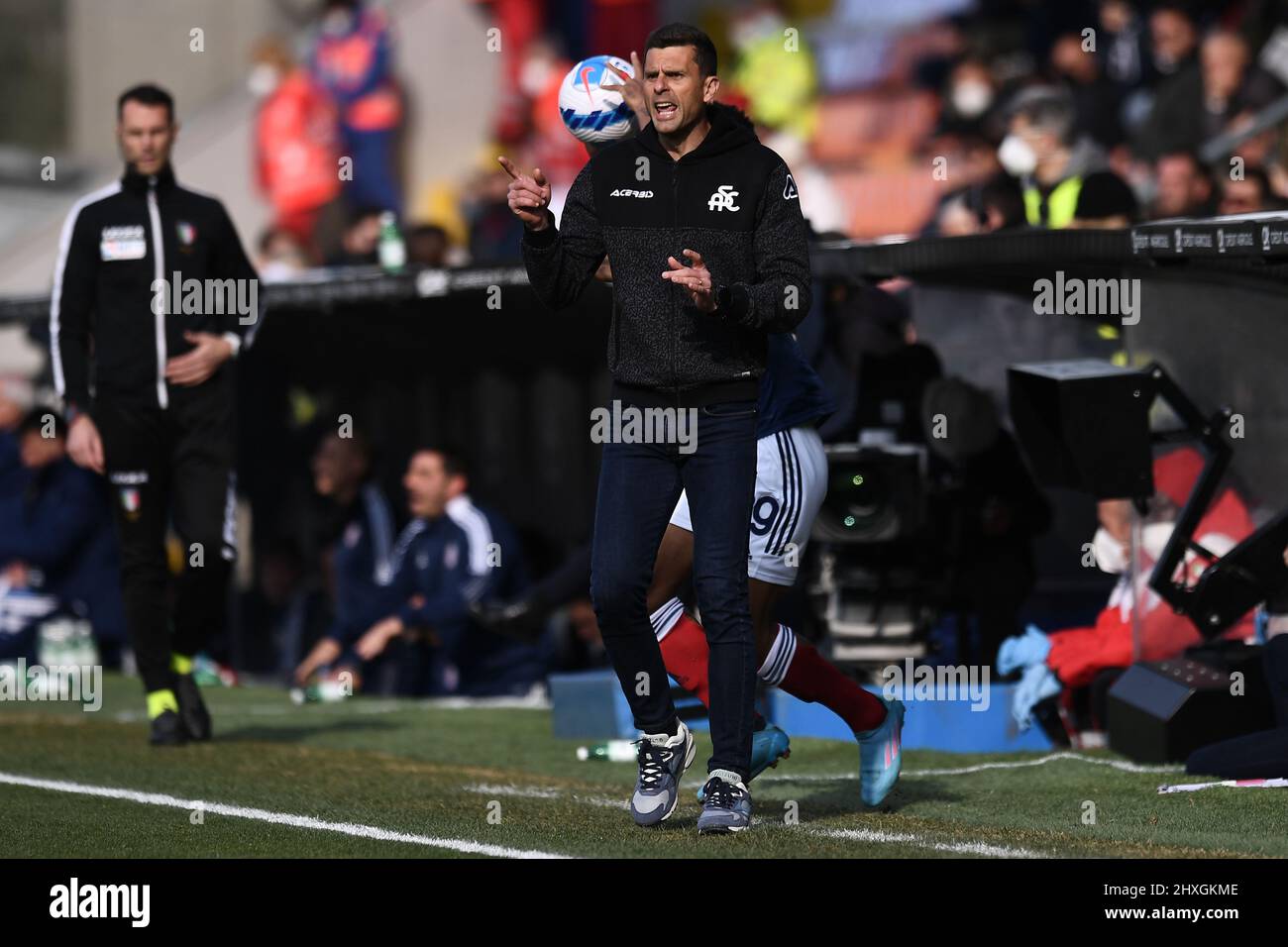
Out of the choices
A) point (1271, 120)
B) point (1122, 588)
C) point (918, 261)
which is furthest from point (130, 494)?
point (1271, 120)

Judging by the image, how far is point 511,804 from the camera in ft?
23.6

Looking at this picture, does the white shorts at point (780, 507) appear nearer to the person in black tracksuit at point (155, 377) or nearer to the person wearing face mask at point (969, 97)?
the person in black tracksuit at point (155, 377)

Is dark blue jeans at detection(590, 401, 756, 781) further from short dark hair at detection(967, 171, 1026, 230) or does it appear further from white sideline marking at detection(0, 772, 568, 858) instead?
short dark hair at detection(967, 171, 1026, 230)

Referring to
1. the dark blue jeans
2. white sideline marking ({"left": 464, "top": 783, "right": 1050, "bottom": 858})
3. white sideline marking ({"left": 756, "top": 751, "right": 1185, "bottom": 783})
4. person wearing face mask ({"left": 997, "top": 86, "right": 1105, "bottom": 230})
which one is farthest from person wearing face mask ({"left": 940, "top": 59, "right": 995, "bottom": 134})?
the dark blue jeans

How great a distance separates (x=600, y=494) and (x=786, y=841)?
105 centimetres

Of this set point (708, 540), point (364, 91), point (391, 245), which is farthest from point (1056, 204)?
point (364, 91)

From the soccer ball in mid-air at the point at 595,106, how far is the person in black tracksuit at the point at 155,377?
6.23 ft

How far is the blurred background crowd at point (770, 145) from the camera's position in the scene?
32.4 ft

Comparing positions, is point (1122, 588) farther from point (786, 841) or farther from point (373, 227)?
point (373, 227)

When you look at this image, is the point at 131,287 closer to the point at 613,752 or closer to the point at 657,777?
the point at 613,752

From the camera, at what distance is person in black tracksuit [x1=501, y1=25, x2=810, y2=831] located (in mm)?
6293

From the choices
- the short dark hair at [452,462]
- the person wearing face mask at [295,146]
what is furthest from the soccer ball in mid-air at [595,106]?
the person wearing face mask at [295,146]

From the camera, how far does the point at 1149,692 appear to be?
8.23 m

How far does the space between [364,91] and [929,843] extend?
597 inches
